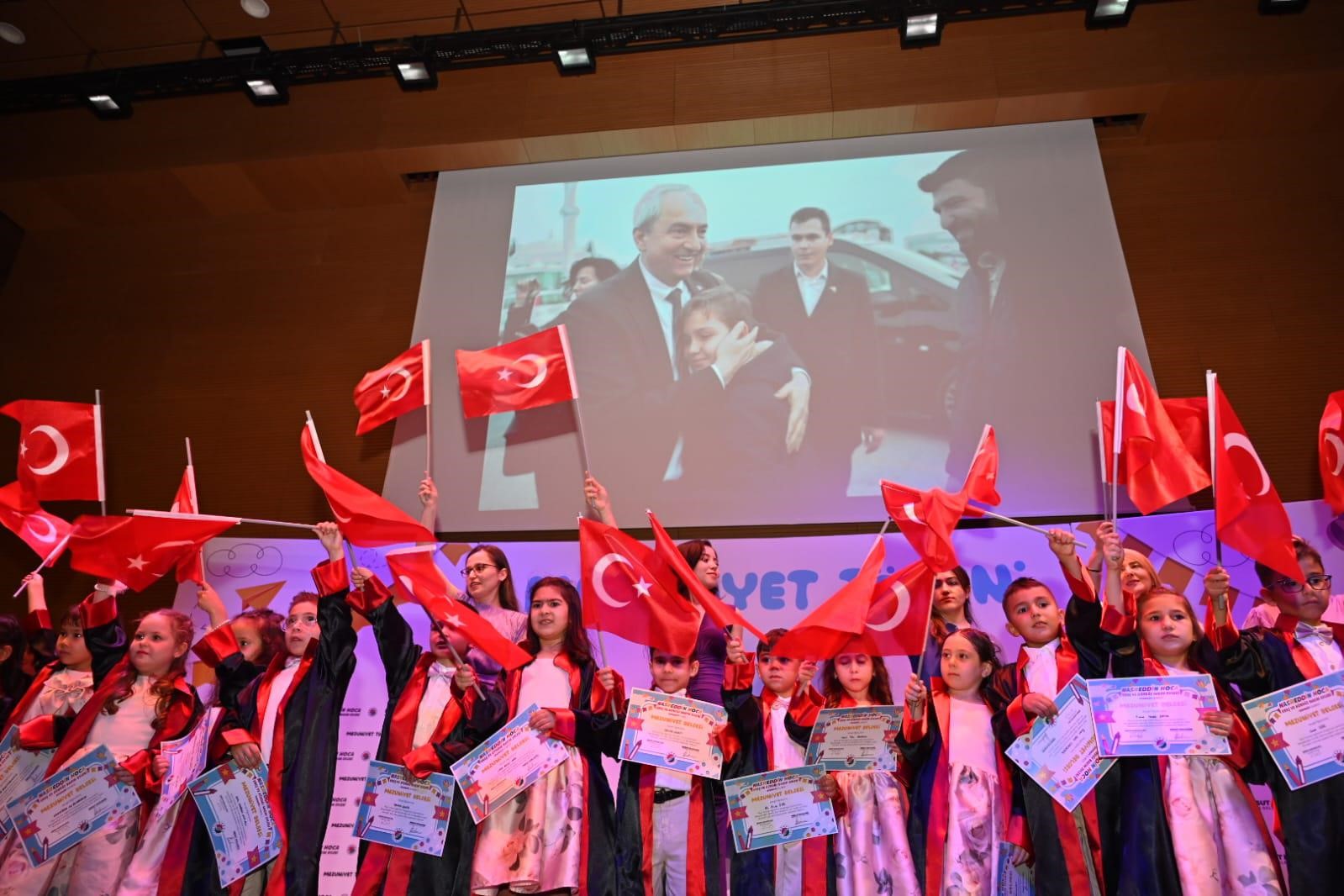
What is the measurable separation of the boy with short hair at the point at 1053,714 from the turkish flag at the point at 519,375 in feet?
7.54

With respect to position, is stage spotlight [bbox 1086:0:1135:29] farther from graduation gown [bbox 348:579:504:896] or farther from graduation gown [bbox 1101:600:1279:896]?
graduation gown [bbox 348:579:504:896]

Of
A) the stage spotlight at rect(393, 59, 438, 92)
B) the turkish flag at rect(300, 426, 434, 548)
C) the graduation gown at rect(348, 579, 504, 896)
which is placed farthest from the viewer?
the stage spotlight at rect(393, 59, 438, 92)

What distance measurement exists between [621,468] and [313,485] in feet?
5.93

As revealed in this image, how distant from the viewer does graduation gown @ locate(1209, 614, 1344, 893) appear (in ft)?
9.37

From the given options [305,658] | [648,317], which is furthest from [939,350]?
[305,658]

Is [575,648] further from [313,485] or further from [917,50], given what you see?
[917,50]

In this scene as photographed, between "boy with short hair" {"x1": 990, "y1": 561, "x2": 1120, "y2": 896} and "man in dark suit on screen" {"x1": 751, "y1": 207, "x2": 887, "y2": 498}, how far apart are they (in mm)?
1231

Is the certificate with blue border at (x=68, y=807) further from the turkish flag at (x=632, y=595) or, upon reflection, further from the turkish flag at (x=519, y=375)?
the turkish flag at (x=519, y=375)

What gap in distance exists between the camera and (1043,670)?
3258mm

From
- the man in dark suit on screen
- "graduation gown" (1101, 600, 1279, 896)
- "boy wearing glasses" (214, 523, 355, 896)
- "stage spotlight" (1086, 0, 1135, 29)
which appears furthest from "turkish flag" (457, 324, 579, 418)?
"stage spotlight" (1086, 0, 1135, 29)

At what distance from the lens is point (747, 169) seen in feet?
18.0

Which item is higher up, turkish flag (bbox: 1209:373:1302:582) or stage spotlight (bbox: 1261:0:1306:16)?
stage spotlight (bbox: 1261:0:1306:16)

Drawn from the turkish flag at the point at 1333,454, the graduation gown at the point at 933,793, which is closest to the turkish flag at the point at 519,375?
the graduation gown at the point at 933,793

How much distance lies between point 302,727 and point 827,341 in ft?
9.94
